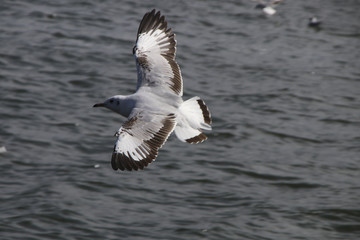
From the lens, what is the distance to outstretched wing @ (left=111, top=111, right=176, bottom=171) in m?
6.07

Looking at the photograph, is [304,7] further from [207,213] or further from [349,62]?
[207,213]

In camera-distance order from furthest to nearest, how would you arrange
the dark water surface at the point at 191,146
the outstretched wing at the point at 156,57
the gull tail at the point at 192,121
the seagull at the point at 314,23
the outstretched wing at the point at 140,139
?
1. the seagull at the point at 314,23
2. the dark water surface at the point at 191,146
3. the outstretched wing at the point at 156,57
4. the gull tail at the point at 192,121
5. the outstretched wing at the point at 140,139

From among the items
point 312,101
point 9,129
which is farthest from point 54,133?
point 312,101

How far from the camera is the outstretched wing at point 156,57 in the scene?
714 cm

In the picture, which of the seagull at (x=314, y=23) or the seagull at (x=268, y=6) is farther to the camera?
the seagull at (x=268, y=6)

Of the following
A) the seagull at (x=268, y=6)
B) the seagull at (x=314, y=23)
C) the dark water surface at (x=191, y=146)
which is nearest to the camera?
the dark water surface at (x=191, y=146)

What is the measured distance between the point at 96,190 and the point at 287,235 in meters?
2.28

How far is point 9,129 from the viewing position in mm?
9406

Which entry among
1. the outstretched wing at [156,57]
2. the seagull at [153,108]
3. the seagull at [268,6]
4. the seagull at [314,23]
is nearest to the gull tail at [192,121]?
the seagull at [153,108]

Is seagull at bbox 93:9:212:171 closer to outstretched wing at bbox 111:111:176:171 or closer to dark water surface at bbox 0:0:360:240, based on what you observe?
outstretched wing at bbox 111:111:176:171

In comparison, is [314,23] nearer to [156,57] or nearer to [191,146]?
[191,146]

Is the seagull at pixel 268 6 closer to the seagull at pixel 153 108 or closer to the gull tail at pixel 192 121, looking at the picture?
the seagull at pixel 153 108

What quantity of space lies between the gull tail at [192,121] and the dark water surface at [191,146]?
126 cm

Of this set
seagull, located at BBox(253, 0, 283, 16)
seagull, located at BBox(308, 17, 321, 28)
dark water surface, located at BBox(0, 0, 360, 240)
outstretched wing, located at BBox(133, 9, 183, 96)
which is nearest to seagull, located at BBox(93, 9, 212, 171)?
outstretched wing, located at BBox(133, 9, 183, 96)
